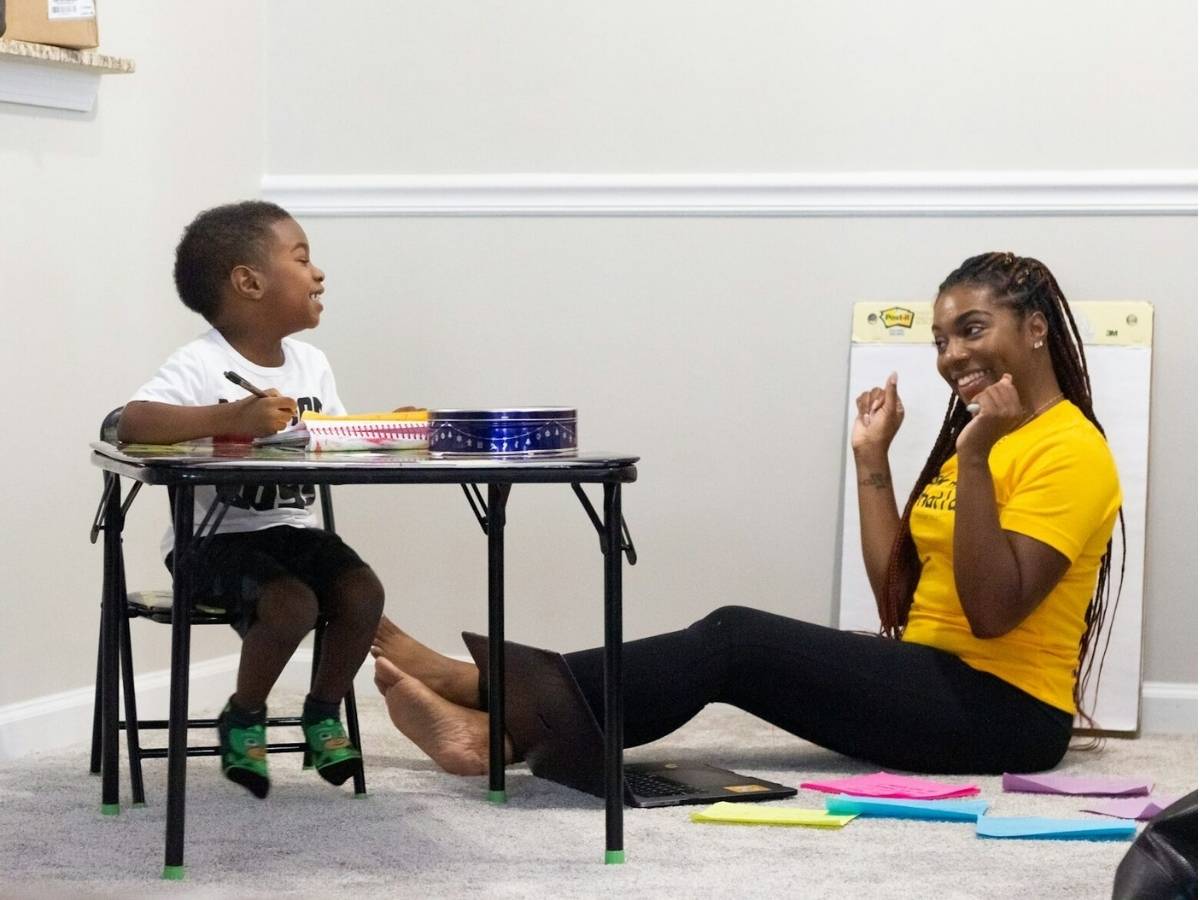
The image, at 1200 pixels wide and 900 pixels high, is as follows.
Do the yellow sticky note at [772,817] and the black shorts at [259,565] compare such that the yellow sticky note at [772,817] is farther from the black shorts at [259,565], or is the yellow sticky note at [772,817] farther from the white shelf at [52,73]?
the white shelf at [52,73]

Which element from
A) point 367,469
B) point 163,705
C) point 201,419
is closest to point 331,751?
point 201,419

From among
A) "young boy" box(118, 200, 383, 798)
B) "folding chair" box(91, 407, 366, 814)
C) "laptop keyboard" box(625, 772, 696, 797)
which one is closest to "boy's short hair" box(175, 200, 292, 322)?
"young boy" box(118, 200, 383, 798)

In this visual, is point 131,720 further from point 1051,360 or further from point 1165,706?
point 1165,706

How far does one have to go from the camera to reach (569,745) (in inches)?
96.0

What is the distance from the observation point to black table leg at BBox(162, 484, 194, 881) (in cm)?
193

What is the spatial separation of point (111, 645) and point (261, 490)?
321mm

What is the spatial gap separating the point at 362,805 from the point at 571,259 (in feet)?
4.32

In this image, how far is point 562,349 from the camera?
3365 millimetres

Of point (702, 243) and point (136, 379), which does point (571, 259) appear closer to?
point (702, 243)

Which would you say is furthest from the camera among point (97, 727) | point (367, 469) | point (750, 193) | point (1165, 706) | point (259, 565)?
point (750, 193)

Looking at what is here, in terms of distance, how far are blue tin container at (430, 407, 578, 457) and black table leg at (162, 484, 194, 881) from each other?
1.03 ft

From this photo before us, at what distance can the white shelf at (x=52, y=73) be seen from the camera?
9.04 feet

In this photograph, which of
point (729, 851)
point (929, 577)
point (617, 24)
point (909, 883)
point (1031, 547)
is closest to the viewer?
point (909, 883)

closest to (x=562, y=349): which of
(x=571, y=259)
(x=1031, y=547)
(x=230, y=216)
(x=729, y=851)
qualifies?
(x=571, y=259)
